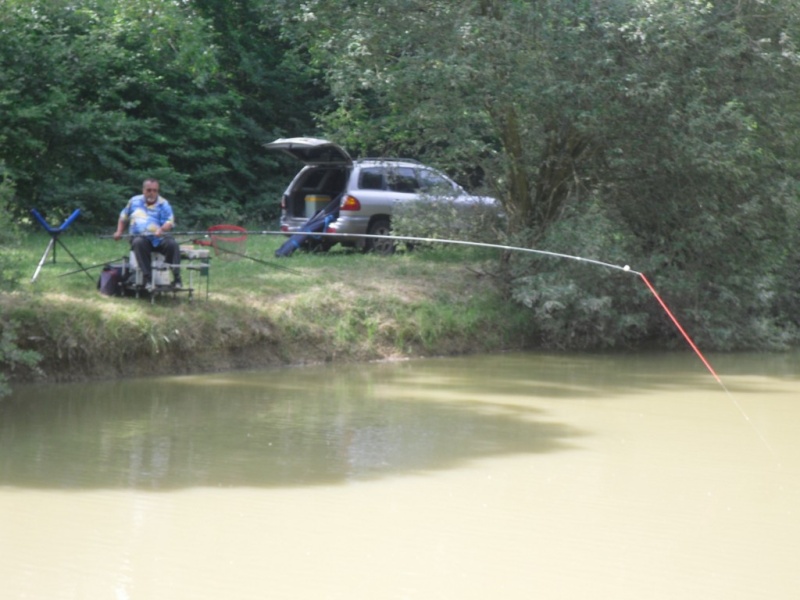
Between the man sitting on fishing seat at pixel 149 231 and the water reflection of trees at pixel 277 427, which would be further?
the man sitting on fishing seat at pixel 149 231

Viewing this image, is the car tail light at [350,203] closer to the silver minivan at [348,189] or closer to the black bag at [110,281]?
the silver minivan at [348,189]

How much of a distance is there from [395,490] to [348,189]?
10.7m

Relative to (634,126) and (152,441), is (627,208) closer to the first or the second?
(634,126)

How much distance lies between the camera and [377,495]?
8266mm

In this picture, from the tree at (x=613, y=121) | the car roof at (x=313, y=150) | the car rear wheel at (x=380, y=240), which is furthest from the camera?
the car rear wheel at (x=380, y=240)

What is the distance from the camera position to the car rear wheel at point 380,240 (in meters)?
18.9

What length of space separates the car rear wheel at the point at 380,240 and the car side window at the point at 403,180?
569 millimetres

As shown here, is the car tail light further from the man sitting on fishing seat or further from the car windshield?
the man sitting on fishing seat

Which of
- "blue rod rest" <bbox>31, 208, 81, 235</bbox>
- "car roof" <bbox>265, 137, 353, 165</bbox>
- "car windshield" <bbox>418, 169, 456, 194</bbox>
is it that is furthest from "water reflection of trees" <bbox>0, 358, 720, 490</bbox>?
"car roof" <bbox>265, 137, 353, 165</bbox>

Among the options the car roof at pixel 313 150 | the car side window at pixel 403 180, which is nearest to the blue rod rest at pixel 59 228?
the car roof at pixel 313 150

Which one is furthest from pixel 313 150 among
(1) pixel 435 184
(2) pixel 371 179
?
(1) pixel 435 184

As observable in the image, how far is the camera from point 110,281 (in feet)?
43.7

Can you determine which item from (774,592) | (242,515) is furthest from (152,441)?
(774,592)

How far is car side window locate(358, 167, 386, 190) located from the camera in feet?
62.0
